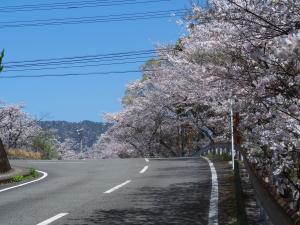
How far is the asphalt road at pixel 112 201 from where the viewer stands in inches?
314

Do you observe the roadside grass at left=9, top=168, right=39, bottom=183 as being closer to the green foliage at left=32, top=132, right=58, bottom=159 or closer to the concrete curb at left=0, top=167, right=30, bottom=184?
the concrete curb at left=0, top=167, right=30, bottom=184

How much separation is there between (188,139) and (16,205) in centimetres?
3102

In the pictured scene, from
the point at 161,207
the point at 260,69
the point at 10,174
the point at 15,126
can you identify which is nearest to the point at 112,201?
the point at 161,207

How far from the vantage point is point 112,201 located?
991 centimetres

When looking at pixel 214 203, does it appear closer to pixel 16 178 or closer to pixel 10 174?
pixel 16 178

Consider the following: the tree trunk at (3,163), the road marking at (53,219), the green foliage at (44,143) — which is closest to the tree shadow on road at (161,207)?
the road marking at (53,219)

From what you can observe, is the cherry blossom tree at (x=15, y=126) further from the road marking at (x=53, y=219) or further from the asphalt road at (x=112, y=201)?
the road marking at (x=53, y=219)

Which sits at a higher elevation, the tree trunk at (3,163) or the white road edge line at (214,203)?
the tree trunk at (3,163)

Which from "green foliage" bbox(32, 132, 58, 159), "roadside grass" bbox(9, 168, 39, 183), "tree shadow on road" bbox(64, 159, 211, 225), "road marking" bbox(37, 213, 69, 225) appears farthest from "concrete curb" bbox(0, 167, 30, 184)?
"green foliage" bbox(32, 132, 58, 159)

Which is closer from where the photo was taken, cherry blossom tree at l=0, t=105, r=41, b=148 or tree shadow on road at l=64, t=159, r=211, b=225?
tree shadow on road at l=64, t=159, r=211, b=225

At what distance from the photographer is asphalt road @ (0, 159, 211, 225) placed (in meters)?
7.97

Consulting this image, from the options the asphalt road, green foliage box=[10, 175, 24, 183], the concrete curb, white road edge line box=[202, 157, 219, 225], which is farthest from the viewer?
green foliage box=[10, 175, 24, 183]

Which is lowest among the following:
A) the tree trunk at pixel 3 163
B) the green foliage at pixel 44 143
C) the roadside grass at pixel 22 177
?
the roadside grass at pixel 22 177

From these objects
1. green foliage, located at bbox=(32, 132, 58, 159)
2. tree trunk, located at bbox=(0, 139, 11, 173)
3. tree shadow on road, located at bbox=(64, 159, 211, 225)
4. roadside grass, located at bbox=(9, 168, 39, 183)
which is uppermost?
green foliage, located at bbox=(32, 132, 58, 159)
